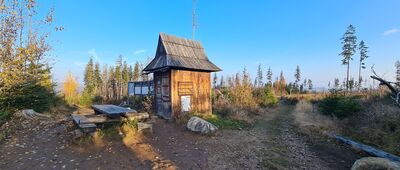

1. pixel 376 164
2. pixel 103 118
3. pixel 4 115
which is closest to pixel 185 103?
pixel 103 118

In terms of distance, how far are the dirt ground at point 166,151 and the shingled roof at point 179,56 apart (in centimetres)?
378

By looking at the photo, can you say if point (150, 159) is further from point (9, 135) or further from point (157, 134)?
point (9, 135)

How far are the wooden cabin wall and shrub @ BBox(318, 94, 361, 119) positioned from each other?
6484mm

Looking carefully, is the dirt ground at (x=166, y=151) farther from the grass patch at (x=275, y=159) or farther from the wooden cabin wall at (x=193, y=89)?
the wooden cabin wall at (x=193, y=89)

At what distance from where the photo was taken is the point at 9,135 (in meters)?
6.57

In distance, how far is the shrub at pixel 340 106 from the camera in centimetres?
979

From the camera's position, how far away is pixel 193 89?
36.5ft

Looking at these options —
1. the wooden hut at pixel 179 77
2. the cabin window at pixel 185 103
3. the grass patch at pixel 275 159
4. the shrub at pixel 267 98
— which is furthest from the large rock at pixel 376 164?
the shrub at pixel 267 98

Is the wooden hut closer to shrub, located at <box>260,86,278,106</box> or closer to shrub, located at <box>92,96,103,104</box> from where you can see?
shrub, located at <box>260,86,278,106</box>

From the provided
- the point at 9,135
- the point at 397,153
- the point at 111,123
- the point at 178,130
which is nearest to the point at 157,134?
the point at 178,130

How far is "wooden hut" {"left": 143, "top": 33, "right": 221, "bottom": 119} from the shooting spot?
1021cm

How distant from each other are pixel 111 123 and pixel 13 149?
268cm

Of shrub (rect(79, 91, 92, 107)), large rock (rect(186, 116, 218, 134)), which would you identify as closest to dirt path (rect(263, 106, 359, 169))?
large rock (rect(186, 116, 218, 134))

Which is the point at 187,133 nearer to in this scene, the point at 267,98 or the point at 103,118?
the point at 103,118
